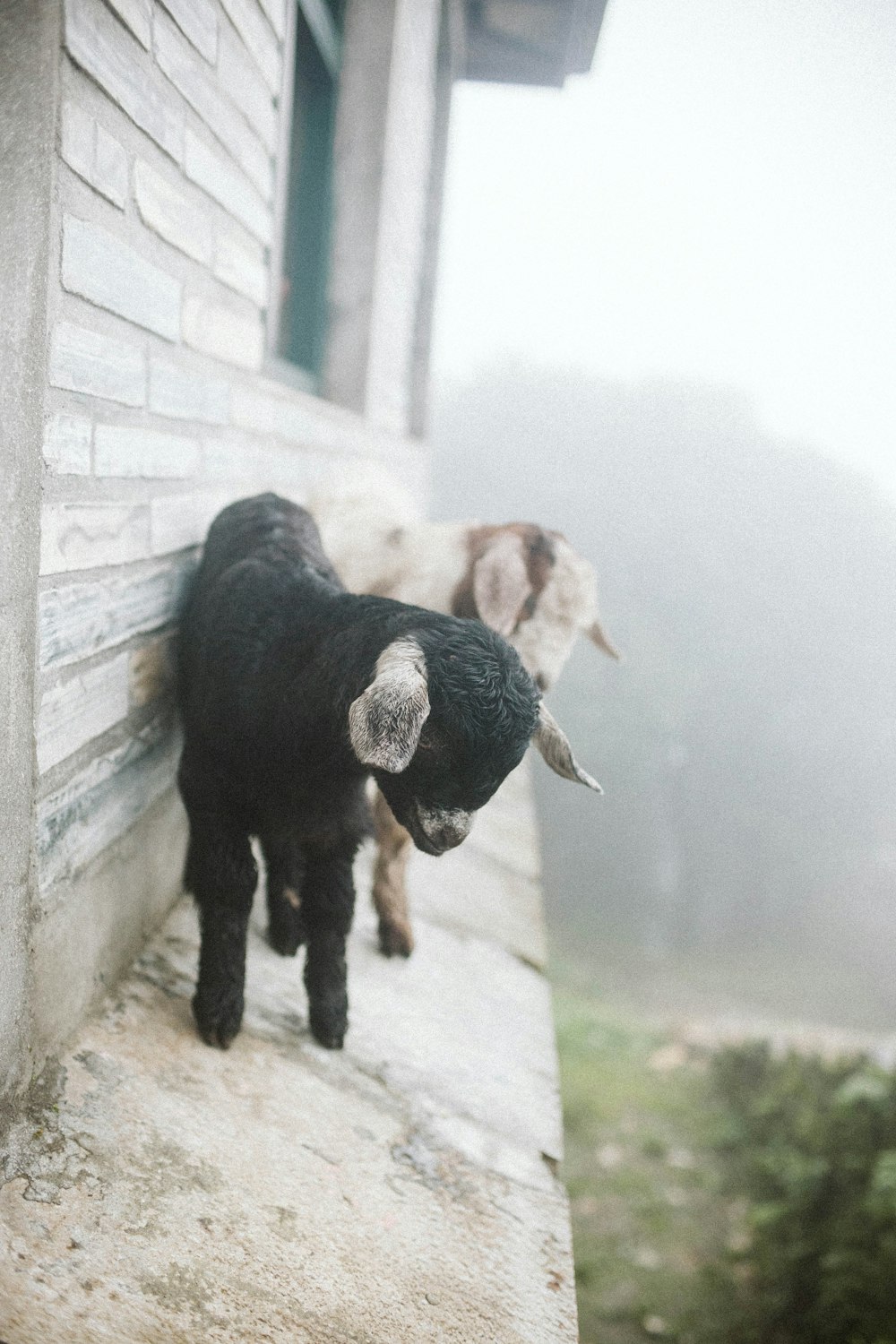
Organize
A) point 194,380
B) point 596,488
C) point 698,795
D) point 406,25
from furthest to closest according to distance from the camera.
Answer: point 596,488 → point 698,795 → point 406,25 → point 194,380

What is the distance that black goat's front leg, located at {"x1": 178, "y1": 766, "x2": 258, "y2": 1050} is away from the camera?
212cm

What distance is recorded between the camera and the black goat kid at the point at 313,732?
166cm

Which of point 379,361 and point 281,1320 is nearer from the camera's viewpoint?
point 281,1320

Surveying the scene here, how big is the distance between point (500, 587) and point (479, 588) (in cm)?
7

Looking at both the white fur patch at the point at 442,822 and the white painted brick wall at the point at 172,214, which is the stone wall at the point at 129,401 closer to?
the white painted brick wall at the point at 172,214

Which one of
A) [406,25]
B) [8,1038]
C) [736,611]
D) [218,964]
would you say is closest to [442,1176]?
[218,964]

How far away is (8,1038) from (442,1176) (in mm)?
1081

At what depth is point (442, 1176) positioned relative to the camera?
204cm

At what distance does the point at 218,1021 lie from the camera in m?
2.13

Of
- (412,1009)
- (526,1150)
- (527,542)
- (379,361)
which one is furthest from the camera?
(379,361)

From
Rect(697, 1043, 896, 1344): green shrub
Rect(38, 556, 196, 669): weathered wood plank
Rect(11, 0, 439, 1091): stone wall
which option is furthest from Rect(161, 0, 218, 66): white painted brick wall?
Rect(697, 1043, 896, 1344): green shrub

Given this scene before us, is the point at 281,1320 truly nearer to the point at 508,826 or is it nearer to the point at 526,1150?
the point at 526,1150

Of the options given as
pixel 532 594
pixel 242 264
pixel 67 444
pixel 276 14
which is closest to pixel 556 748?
pixel 532 594

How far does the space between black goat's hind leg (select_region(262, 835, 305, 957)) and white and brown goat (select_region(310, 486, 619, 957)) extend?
334mm
